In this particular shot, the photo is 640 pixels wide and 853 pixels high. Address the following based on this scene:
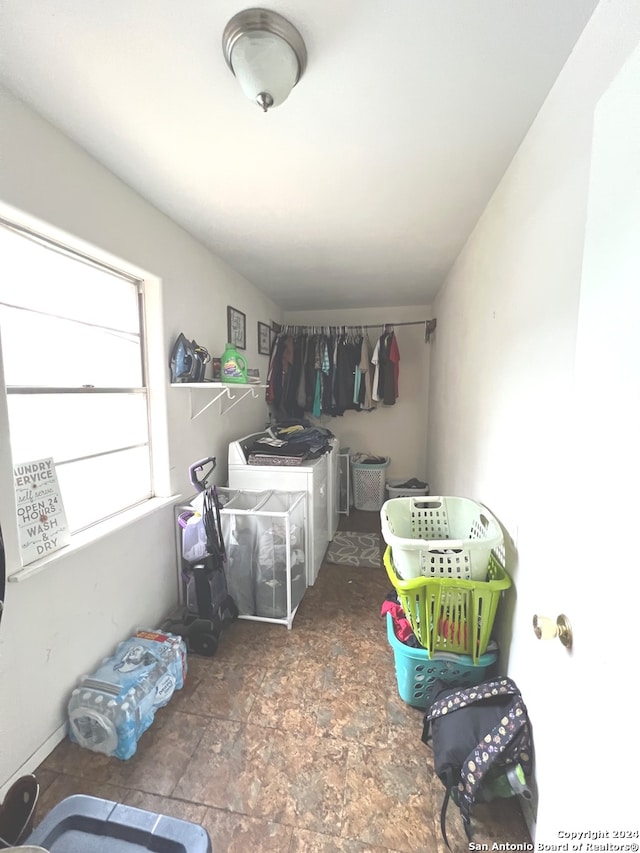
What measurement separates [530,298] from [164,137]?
4.85 feet

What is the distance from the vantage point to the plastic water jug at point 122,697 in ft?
4.11

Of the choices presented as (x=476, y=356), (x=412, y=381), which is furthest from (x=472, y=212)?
(x=412, y=381)

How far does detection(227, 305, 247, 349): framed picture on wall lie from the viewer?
2.65 meters

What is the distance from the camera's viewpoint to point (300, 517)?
2.23 meters

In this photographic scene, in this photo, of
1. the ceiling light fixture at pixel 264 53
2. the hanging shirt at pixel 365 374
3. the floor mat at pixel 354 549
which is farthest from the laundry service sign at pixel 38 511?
the hanging shirt at pixel 365 374

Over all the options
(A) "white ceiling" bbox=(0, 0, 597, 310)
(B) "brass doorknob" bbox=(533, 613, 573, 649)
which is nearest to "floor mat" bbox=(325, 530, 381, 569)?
(B) "brass doorknob" bbox=(533, 613, 573, 649)

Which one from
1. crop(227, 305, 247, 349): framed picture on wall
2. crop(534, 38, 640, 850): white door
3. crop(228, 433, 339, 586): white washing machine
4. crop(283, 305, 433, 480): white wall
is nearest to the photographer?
crop(534, 38, 640, 850): white door

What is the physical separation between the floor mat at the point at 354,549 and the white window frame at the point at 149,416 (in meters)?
1.46

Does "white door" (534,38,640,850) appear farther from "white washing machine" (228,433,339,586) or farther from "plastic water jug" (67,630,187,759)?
"white washing machine" (228,433,339,586)

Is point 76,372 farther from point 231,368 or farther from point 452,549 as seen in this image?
point 452,549

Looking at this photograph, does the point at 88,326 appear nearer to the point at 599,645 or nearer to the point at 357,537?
the point at 599,645

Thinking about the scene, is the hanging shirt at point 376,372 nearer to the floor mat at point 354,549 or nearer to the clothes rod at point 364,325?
the clothes rod at point 364,325


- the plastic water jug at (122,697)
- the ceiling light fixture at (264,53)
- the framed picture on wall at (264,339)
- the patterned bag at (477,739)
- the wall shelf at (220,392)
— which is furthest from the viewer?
the framed picture on wall at (264,339)

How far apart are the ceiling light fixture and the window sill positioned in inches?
66.3
